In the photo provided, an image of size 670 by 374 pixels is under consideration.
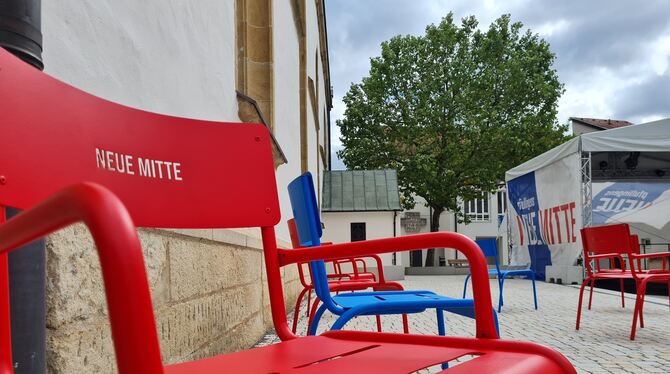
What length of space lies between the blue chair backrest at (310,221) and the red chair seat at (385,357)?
53 centimetres

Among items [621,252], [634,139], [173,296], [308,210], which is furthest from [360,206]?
[308,210]

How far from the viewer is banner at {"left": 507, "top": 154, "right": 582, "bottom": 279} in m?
11.8

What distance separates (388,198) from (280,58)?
1544 centimetres

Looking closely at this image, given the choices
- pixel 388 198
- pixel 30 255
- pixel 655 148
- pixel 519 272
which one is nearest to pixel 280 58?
pixel 519 272

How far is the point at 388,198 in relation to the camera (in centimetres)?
2133

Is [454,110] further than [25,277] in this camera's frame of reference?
Yes

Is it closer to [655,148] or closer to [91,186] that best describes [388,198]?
[655,148]

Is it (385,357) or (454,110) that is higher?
(454,110)

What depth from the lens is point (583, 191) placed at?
11.7 m

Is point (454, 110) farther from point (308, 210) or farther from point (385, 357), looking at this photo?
point (385, 357)

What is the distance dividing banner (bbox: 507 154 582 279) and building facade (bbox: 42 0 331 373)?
28.5ft

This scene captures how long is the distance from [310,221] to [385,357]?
0.81 metres

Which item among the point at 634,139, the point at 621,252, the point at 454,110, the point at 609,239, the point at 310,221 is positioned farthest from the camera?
the point at 454,110

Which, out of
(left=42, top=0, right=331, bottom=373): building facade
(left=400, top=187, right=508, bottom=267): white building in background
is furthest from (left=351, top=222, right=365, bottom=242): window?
(left=42, top=0, right=331, bottom=373): building facade
